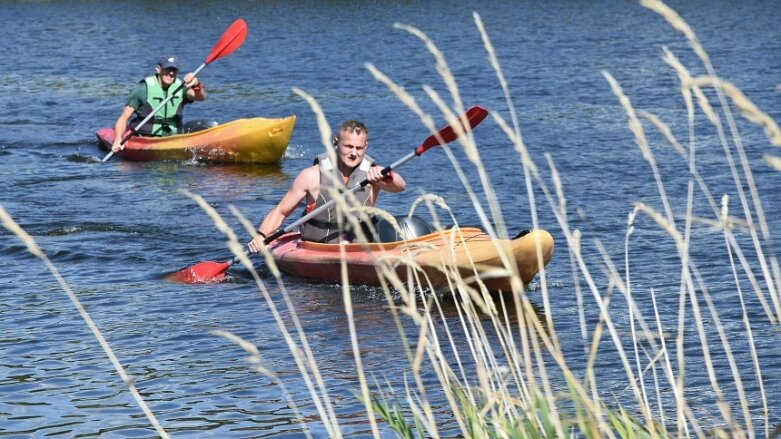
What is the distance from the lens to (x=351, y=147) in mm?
7898

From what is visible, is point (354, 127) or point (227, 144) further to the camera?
point (227, 144)

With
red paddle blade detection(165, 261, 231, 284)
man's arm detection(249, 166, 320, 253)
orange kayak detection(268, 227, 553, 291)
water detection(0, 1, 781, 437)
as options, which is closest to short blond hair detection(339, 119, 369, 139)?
man's arm detection(249, 166, 320, 253)

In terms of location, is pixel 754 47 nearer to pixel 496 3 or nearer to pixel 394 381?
pixel 496 3

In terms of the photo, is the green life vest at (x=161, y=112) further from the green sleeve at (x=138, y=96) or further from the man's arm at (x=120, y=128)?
the man's arm at (x=120, y=128)

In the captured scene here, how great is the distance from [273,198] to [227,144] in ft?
6.35

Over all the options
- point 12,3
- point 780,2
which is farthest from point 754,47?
point 12,3

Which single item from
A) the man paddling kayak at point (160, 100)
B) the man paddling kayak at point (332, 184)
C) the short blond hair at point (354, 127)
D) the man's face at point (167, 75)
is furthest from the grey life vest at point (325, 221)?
the man's face at point (167, 75)

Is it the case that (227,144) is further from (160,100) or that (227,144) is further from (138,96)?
(138,96)

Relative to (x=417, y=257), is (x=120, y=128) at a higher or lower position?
higher

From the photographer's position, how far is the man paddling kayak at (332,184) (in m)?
7.85

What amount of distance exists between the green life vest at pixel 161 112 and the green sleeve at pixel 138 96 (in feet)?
0.15

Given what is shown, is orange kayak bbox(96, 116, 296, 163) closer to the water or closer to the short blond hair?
the water

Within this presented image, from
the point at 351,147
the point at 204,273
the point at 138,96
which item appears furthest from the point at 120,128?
the point at 351,147

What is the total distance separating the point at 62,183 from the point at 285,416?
7.77 m
